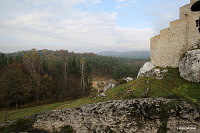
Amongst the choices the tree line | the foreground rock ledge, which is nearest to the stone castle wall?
the foreground rock ledge

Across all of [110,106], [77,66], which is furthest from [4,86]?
[110,106]

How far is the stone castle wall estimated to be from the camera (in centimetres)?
1288

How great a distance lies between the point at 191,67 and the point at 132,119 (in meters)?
9.75

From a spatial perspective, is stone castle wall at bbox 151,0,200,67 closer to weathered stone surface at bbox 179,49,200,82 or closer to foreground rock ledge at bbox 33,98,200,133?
weathered stone surface at bbox 179,49,200,82

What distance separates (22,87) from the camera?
25.1 m

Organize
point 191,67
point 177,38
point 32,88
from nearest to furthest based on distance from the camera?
1. point 191,67
2. point 177,38
3. point 32,88

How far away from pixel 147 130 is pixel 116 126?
1.37 m

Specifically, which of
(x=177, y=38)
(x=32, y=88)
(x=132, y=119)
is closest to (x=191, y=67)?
(x=177, y=38)

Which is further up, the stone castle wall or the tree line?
the stone castle wall

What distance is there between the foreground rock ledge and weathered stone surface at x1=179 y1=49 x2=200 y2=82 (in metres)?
7.05

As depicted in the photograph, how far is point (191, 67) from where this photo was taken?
37.6 ft

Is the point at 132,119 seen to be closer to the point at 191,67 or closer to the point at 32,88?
the point at 191,67

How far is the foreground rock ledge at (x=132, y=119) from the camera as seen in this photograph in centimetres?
512

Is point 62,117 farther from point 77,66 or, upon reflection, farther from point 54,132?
point 77,66
